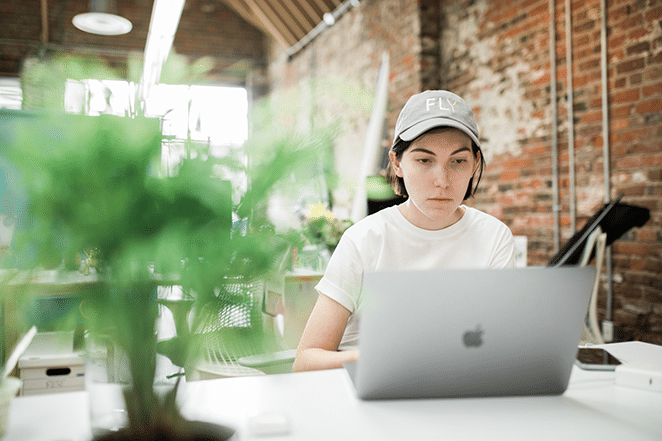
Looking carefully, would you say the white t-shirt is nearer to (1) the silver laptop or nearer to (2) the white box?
(1) the silver laptop

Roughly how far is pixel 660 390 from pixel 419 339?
0.48m

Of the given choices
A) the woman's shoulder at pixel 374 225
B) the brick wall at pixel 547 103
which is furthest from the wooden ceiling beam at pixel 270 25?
the woman's shoulder at pixel 374 225

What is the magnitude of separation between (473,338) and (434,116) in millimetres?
618

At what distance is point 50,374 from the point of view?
202 cm

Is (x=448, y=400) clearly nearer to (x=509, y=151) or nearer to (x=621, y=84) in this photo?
(x=621, y=84)

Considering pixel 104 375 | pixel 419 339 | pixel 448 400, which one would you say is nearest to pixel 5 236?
pixel 104 375

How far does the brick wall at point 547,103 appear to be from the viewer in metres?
2.39

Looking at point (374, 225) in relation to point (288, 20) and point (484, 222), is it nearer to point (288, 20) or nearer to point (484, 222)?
point (484, 222)

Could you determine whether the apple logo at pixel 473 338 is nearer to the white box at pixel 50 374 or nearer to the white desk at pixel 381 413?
the white desk at pixel 381 413

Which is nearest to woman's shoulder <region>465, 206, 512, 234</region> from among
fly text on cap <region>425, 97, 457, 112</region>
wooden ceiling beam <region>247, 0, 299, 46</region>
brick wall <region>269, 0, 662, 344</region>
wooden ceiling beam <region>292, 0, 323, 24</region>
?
fly text on cap <region>425, 97, 457, 112</region>

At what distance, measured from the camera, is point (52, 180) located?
1.43ft

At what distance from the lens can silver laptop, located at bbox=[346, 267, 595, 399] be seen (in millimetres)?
659

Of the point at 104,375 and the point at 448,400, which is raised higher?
the point at 104,375

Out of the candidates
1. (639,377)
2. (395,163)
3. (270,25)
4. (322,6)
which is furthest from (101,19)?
(639,377)
